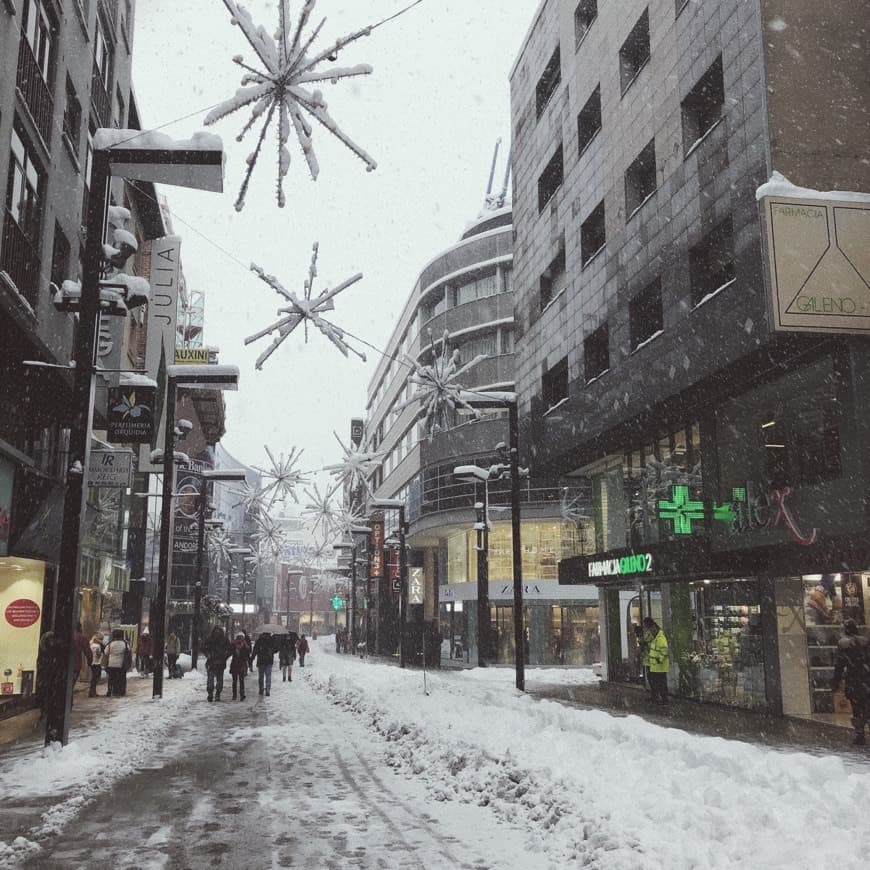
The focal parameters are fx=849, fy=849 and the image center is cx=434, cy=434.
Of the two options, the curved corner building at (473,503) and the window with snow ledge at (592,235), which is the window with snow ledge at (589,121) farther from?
the curved corner building at (473,503)

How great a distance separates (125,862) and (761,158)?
631 inches

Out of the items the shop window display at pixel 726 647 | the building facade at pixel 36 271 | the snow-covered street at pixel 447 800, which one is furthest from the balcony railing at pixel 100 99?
the shop window display at pixel 726 647

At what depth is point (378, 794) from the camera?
940cm

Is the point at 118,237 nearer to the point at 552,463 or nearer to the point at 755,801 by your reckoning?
the point at 755,801

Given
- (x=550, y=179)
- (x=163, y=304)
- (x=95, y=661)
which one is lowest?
(x=95, y=661)

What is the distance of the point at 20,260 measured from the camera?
1533 cm

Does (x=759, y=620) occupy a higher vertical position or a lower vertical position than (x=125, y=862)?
higher

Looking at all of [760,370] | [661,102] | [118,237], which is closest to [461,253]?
[661,102]

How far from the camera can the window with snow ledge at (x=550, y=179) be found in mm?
30400

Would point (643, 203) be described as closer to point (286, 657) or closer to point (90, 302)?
point (90, 302)

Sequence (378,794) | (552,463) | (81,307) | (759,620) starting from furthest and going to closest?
(552,463), (759,620), (81,307), (378,794)

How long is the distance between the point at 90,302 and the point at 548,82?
979 inches

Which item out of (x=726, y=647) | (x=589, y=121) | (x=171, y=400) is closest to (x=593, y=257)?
(x=589, y=121)

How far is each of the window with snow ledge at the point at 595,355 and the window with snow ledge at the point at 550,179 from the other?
6909mm
